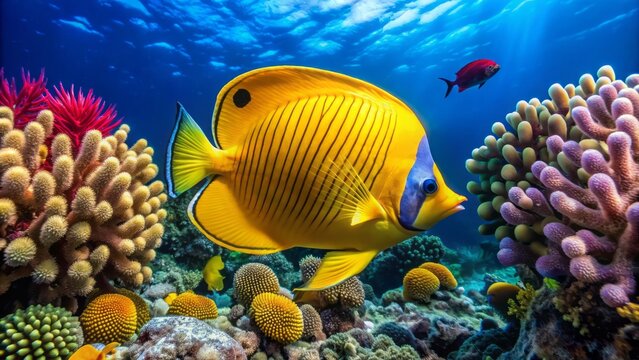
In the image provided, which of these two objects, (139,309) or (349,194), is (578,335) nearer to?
(349,194)

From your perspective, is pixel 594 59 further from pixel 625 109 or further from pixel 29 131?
pixel 29 131

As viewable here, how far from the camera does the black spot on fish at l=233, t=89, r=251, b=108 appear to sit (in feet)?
4.13

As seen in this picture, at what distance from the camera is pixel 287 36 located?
20.5m

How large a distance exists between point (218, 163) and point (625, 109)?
2.14 meters

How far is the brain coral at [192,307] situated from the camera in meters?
2.62

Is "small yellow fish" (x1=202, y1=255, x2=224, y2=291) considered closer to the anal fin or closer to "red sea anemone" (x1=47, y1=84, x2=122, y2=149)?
"red sea anemone" (x1=47, y1=84, x2=122, y2=149)

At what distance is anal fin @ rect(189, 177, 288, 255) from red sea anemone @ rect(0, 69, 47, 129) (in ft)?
8.26

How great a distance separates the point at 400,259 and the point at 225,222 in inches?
263

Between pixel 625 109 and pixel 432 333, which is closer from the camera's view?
pixel 625 109

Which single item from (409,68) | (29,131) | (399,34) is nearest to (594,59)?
(409,68)

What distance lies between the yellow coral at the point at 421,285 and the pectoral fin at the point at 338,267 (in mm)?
3012

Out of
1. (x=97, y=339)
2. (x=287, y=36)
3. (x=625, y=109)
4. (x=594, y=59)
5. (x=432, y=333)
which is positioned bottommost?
(x=432, y=333)

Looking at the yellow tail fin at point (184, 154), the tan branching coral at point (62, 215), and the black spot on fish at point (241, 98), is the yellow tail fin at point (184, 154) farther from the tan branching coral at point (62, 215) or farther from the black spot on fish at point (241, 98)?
the tan branching coral at point (62, 215)

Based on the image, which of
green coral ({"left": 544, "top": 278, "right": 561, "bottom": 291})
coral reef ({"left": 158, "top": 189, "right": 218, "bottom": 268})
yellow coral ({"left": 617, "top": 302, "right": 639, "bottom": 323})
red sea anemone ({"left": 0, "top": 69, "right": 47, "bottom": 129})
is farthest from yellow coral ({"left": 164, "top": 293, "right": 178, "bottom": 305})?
yellow coral ({"left": 617, "top": 302, "right": 639, "bottom": 323})
